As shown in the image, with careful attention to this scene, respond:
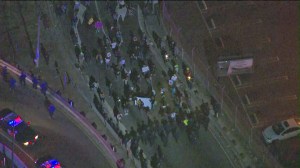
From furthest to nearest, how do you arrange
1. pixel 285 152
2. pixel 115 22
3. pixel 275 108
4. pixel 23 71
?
1. pixel 115 22
2. pixel 23 71
3. pixel 275 108
4. pixel 285 152

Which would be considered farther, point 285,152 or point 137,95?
point 137,95

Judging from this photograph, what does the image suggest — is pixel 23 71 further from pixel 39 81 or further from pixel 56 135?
pixel 56 135

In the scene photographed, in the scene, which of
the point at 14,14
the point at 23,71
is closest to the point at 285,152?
the point at 23,71

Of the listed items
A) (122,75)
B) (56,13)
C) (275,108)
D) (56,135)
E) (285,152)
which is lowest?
(285,152)

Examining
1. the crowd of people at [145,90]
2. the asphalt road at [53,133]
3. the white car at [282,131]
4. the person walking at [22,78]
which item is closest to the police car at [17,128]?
the asphalt road at [53,133]

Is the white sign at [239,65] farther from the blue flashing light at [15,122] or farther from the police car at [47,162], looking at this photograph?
the blue flashing light at [15,122]

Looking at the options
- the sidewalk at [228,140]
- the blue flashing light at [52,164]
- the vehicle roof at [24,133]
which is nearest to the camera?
the blue flashing light at [52,164]

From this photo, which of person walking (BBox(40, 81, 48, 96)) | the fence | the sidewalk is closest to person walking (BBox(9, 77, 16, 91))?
person walking (BBox(40, 81, 48, 96))

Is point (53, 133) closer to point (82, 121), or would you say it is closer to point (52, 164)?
point (82, 121)
